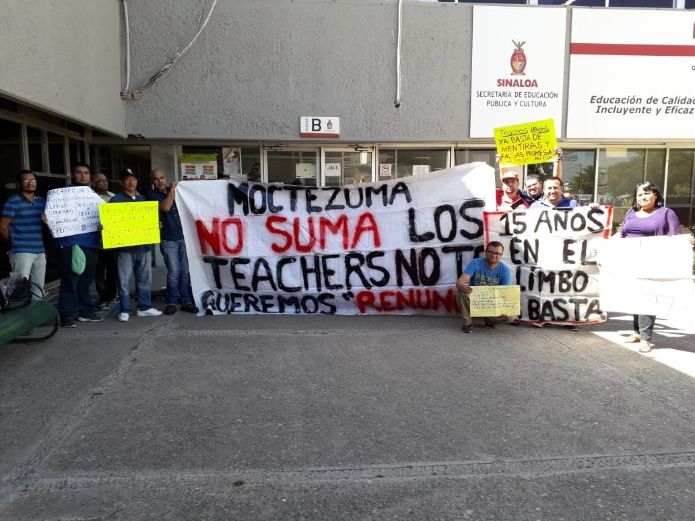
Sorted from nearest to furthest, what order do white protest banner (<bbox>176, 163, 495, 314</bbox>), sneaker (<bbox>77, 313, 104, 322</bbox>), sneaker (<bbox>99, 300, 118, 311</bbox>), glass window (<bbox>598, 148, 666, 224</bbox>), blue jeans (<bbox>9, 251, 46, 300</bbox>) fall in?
blue jeans (<bbox>9, 251, 46, 300</bbox>) < sneaker (<bbox>77, 313, 104, 322</bbox>) < white protest banner (<bbox>176, 163, 495, 314</bbox>) < sneaker (<bbox>99, 300, 118, 311</bbox>) < glass window (<bbox>598, 148, 666, 224</bbox>)

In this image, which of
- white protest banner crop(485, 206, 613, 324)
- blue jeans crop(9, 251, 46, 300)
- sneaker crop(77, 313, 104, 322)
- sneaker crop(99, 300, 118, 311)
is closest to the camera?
blue jeans crop(9, 251, 46, 300)

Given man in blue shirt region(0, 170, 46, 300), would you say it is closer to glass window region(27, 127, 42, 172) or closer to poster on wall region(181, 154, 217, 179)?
glass window region(27, 127, 42, 172)

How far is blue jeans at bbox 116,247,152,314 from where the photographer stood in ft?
21.6

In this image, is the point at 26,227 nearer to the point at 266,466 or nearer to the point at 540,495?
the point at 266,466

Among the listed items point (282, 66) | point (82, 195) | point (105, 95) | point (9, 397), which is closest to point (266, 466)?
point (9, 397)

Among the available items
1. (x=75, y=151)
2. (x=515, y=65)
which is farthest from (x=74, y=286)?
(x=515, y=65)

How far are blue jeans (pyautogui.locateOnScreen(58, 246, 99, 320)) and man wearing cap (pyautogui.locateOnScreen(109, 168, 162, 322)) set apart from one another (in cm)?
32

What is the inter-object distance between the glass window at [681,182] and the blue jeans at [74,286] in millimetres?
11110

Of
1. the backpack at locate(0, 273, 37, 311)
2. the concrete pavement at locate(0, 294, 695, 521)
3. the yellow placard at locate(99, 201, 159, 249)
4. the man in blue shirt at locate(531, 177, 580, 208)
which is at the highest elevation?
the man in blue shirt at locate(531, 177, 580, 208)

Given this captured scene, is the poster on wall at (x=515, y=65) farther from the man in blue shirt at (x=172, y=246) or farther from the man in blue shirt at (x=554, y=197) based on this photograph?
the man in blue shirt at (x=172, y=246)

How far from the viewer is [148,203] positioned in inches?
257

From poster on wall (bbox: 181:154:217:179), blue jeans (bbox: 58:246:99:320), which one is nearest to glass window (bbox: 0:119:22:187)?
blue jeans (bbox: 58:246:99:320)

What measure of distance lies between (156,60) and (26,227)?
15.2 ft

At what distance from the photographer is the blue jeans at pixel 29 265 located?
5.92 metres
